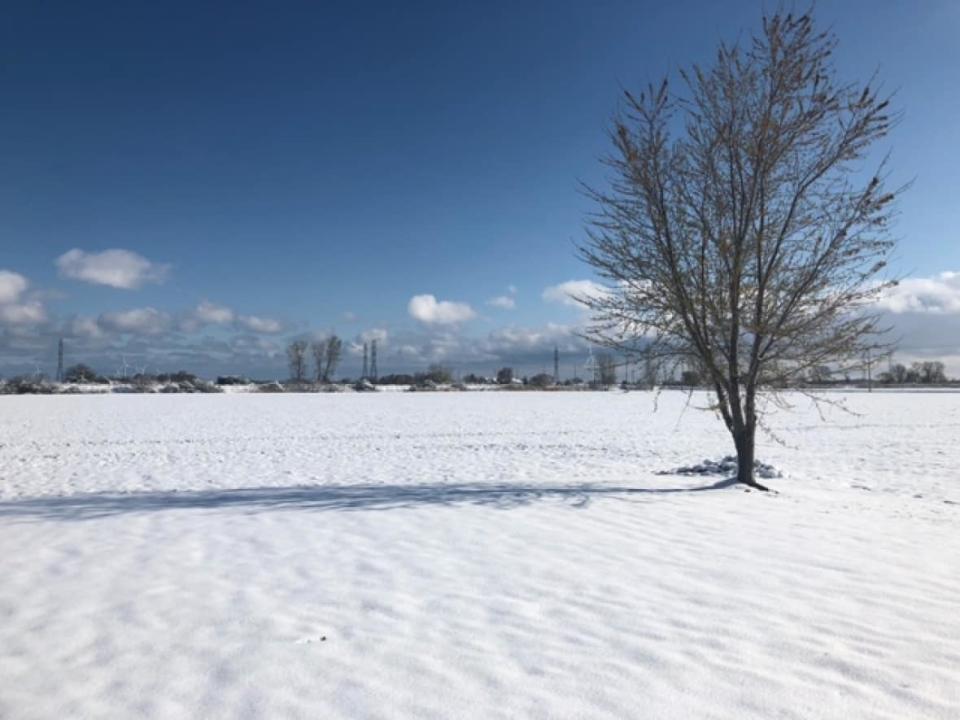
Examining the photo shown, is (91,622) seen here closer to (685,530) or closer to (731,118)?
(685,530)

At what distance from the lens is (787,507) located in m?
9.00

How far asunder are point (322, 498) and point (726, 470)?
27.5 ft

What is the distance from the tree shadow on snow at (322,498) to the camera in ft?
28.9

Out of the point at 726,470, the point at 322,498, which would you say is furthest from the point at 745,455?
the point at 322,498

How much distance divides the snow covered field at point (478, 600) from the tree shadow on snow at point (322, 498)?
8cm

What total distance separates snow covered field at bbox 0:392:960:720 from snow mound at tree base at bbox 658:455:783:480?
1179 millimetres

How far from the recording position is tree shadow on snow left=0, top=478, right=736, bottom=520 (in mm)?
8820

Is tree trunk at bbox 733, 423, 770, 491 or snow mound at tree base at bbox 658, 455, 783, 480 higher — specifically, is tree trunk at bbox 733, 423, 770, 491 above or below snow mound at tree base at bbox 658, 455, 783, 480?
above

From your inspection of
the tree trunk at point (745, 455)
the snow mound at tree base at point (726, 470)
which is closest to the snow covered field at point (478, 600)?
the tree trunk at point (745, 455)

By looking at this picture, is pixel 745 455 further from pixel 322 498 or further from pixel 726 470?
pixel 322 498

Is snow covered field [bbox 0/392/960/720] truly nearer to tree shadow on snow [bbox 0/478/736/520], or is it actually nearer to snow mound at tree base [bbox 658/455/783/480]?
tree shadow on snow [bbox 0/478/736/520]

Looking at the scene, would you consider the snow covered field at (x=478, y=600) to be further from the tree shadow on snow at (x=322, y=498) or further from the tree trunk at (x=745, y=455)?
the tree trunk at (x=745, y=455)

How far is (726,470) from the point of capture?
13016 millimetres

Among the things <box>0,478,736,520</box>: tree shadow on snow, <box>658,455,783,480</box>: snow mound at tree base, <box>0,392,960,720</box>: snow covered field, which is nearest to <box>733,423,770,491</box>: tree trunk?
<box>0,478,736,520</box>: tree shadow on snow
